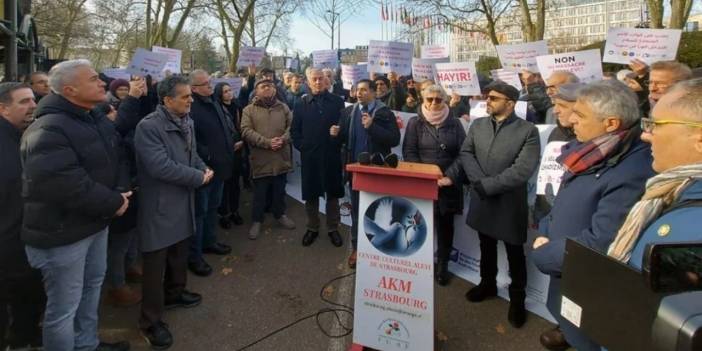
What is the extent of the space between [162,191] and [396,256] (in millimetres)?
1756

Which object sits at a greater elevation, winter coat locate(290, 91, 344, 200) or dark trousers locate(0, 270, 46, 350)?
winter coat locate(290, 91, 344, 200)

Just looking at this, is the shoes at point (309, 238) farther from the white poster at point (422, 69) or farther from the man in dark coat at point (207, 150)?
the white poster at point (422, 69)

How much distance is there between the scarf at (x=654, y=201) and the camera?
49.0 inches

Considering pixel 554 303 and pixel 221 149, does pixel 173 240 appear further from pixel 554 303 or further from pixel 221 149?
pixel 554 303

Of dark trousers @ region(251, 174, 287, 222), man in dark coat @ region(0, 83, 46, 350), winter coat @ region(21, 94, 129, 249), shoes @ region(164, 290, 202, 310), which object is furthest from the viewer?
dark trousers @ region(251, 174, 287, 222)

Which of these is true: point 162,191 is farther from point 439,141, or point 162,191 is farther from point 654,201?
point 654,201

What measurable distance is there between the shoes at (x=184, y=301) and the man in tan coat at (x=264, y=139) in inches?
64.6

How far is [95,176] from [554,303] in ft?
9.18

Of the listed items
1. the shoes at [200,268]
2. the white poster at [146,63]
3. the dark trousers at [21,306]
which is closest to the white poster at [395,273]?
the shoes at [200,268]

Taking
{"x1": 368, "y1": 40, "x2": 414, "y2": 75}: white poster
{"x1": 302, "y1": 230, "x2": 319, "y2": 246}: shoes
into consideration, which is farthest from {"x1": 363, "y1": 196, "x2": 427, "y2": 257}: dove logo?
{"x1": 368, "y1": 40, "x2": 414, "y2": 75}: white poster

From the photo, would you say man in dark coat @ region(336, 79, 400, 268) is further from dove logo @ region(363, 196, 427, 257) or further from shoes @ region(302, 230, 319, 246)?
dove logo @ region(363, 196, 427, 257)

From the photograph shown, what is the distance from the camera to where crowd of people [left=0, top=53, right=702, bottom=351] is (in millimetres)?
2127

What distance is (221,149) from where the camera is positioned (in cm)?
485

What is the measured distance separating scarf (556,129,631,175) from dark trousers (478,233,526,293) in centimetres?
150
